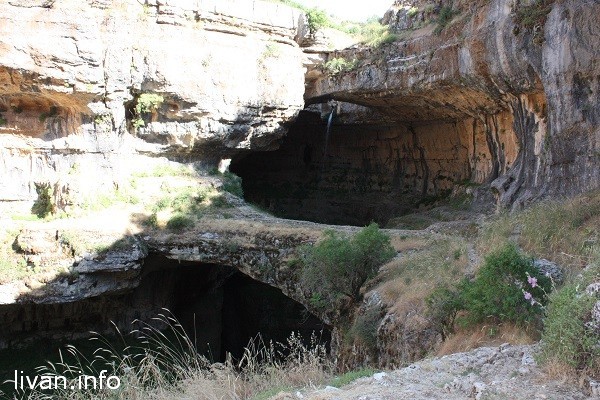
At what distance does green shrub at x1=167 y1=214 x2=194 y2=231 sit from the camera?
16.0m

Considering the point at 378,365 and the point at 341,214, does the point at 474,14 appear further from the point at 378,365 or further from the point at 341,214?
the point at 341,214

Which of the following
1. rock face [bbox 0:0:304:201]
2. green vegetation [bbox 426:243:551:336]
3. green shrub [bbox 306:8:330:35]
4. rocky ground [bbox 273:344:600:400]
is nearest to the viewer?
rocky ground [bbox 273:344:600:400]

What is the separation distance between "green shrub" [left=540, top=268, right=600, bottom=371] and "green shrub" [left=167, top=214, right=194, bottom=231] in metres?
12.6

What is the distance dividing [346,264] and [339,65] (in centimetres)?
1193

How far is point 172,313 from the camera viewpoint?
1644 cm

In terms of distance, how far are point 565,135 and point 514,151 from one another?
18.2 ft

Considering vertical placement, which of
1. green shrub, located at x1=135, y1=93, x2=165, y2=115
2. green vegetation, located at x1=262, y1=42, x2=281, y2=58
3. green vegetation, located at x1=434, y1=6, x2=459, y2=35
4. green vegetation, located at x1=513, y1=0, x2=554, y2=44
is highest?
green vegetation, located at x1=434, y1=6, x2=459, y2=35

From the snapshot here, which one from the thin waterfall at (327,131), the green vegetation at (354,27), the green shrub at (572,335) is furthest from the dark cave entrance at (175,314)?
the green vegetation at (354,27)

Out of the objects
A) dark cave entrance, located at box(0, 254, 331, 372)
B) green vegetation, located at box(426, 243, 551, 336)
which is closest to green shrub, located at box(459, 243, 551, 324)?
green vegetation, located at box(426, 243, 551, 336)

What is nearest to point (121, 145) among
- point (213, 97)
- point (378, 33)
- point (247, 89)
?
point (213, 97)

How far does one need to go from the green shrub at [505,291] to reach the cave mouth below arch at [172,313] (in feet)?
20.0

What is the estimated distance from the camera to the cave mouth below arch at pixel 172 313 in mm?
16062

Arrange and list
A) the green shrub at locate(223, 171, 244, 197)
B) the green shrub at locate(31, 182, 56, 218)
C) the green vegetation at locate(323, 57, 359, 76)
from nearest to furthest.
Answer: the green shrub at locate(31, 182, 56, 218), the green shrub at locate(223, 171, 244, 197), the green vegetation at locate(323, 57, 359, 76)

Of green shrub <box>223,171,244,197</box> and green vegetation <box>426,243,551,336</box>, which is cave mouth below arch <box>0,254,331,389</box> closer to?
green shrub <box>223,171,244,197</box>
